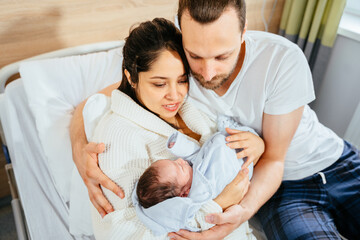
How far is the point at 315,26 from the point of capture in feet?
7.05

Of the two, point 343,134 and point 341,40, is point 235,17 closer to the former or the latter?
point 341,40

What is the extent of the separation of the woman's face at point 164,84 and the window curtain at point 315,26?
1441 mm

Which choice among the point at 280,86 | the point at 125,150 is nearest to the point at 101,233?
the point at 125,150

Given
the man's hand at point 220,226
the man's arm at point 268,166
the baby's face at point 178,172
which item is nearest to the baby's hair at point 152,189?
the baby's face at point 178,172

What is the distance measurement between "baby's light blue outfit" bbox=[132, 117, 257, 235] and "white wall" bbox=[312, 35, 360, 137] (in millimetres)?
1453

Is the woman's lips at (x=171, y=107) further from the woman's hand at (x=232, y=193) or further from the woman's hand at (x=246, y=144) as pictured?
the woman's hand at (x=232, y=193)

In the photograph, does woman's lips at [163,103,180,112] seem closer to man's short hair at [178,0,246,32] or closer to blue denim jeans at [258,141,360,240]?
man's short hair at [178,0,246,32]

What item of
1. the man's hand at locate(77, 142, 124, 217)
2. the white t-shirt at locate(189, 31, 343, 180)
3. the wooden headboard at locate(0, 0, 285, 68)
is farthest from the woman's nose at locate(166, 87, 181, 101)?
the wooden headboard at locate(0, 0, 285, 68)

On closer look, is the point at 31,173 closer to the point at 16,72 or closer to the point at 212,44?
the point at 16,72

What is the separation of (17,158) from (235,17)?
1.28 m

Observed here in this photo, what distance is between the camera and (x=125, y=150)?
1.12 metres

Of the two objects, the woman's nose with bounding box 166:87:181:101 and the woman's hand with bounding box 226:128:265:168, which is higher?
the woman's nose with bounding box 166:87:181:101

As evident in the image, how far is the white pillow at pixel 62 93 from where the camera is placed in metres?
1.40

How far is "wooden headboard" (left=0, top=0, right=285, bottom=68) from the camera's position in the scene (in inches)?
61.1
